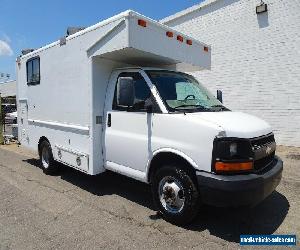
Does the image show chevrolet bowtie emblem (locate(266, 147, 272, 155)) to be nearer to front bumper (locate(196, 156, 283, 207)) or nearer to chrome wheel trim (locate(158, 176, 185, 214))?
front bumper (locate(196, 156, 283, 207))

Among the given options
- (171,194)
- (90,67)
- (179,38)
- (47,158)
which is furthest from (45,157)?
(179,38)

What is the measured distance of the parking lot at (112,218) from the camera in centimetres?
425

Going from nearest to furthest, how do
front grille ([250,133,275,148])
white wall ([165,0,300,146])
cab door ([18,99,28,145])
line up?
front grille ([250,133,275,148])
cab door ([18,99,28,145])
white wall ([165,0,300,146])

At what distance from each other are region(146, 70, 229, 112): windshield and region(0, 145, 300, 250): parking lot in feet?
5.38

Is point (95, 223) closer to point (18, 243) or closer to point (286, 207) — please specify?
point (18, 243)

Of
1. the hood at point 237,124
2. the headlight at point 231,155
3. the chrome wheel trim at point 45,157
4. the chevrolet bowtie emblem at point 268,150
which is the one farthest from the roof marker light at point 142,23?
the chrome wheel trim at point 45,157

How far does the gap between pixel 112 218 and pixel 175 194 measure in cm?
111

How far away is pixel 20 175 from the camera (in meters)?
7.75

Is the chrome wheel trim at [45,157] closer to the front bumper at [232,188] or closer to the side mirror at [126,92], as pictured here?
the side mirror at [126,92]

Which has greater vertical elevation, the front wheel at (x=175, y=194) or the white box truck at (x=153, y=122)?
the white box truck at (x=153, y=122)

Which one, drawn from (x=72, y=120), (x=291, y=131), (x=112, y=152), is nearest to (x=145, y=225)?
(x=112, y=152)

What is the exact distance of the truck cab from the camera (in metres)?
4.16

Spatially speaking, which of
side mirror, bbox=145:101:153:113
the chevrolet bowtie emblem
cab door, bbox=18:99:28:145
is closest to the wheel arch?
side mirror, bbox=145:101:153:113

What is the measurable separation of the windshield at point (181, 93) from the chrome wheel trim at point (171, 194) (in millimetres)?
1097
